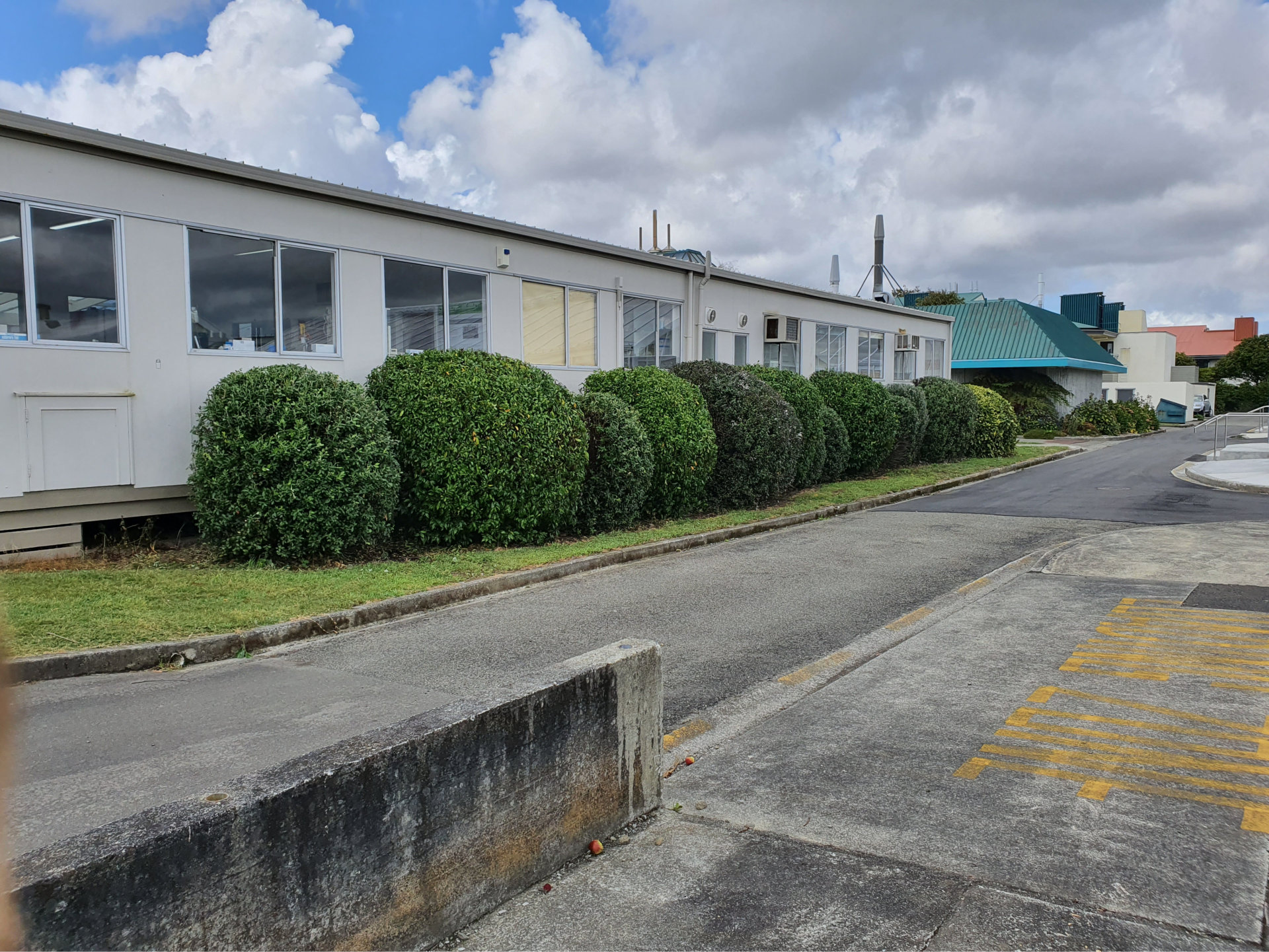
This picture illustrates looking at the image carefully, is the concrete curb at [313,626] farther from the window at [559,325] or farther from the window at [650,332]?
the window at [650,332]

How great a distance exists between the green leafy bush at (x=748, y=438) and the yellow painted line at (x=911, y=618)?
670cm

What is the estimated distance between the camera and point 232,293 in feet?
36.4

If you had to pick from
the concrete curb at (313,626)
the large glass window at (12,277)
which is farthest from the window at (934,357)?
the large glass window at (12,277)

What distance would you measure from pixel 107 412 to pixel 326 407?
2.21 meters

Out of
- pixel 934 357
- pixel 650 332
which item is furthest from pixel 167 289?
pixel 934 357

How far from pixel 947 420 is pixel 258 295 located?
19.2m

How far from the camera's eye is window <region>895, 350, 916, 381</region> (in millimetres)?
28984

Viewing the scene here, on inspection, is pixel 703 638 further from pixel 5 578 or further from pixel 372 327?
pixel 372 327

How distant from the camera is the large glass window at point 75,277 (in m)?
9.46

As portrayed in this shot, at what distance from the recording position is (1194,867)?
12.5 ft

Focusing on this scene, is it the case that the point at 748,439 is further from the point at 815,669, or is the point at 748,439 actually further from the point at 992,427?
the point at 992,427

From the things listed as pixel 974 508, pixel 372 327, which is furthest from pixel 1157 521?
pixel 372 327

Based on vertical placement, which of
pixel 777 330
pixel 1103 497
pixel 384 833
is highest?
pixel 777 330

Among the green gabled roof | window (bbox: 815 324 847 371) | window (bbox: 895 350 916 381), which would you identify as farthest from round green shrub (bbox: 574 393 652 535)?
the green gabled roof
